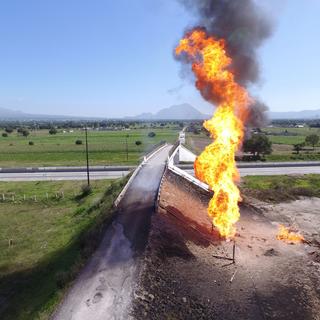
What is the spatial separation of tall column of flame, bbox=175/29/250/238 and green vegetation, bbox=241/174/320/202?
17.9m

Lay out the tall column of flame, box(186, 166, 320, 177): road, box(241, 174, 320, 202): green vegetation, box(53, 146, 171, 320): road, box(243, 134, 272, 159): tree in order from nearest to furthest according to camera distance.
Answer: box(53, 146, 171, 320): road
the tall column of flame
box(241, 174, 320, 202): green vegetation
box(186, 166, 320, 177): road
box(243, 134, 272, 159): tree

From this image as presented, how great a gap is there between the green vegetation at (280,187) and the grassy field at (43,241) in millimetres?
20268

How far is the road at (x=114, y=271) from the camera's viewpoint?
19.4 meters

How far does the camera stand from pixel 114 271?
22.9 metres

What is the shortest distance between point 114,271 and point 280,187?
3865 cm

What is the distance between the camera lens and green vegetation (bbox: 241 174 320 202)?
167ft

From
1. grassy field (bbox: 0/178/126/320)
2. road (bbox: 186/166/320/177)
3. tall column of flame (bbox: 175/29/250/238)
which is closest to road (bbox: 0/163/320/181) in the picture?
road (bbox: 186/166/320/177)

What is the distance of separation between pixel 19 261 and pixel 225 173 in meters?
19.5

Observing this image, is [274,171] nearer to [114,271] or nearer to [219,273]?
[219,273]

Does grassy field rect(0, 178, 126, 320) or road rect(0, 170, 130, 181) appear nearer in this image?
grassy field rect(0, 178, 126, 320)

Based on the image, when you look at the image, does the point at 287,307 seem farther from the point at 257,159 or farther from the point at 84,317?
the point at 257,159

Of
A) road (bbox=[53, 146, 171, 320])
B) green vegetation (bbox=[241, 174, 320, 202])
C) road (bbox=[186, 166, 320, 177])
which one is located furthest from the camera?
road (bbox=[186, 166, 320, 177])

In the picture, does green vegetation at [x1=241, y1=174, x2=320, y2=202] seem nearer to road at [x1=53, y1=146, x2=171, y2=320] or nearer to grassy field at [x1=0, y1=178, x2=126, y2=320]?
grassy field at [x1=0, y1=178, x2=126, y2=320]

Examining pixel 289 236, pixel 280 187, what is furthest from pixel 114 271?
pixel 280 187
